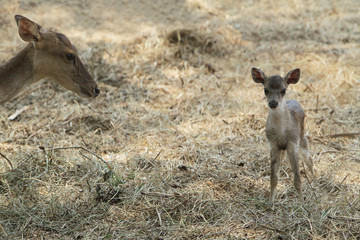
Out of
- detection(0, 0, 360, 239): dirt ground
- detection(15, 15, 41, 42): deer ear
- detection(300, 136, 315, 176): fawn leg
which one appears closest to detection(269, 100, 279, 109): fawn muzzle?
detection(300, 136, 315, 176): fawn leg

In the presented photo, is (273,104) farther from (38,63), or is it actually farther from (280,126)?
(38,63)

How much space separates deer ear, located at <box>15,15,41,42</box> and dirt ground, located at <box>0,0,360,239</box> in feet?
3.78

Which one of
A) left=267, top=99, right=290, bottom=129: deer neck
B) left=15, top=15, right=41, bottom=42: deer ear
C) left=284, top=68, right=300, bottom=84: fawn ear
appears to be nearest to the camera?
left=267, top=99, right=290, bottom=129: deer neck

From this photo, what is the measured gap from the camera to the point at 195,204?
4449 mm

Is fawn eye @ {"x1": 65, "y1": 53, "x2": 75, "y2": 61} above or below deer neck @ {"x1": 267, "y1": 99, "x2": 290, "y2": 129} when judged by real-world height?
above

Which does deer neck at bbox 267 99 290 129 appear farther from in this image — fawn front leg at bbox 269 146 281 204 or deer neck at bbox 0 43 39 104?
deer neck at bbox 0 43 39 104

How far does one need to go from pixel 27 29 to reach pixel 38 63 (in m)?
0.37

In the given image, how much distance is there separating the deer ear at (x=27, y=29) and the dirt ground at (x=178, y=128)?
3.78 feet

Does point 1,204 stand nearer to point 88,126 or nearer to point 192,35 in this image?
point 88,126

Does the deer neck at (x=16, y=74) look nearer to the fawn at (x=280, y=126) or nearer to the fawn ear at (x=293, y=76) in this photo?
the fawn at (x=280, y=126)

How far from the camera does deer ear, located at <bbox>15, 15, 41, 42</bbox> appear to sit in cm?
474

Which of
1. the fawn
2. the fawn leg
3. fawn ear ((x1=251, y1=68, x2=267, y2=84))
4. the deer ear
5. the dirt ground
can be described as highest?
the deer ear

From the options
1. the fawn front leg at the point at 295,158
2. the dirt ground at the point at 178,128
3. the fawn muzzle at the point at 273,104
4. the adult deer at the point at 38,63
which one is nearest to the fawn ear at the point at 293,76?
the fawn muzzle at the point at 273,104

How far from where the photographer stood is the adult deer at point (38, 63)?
16.0 ft
